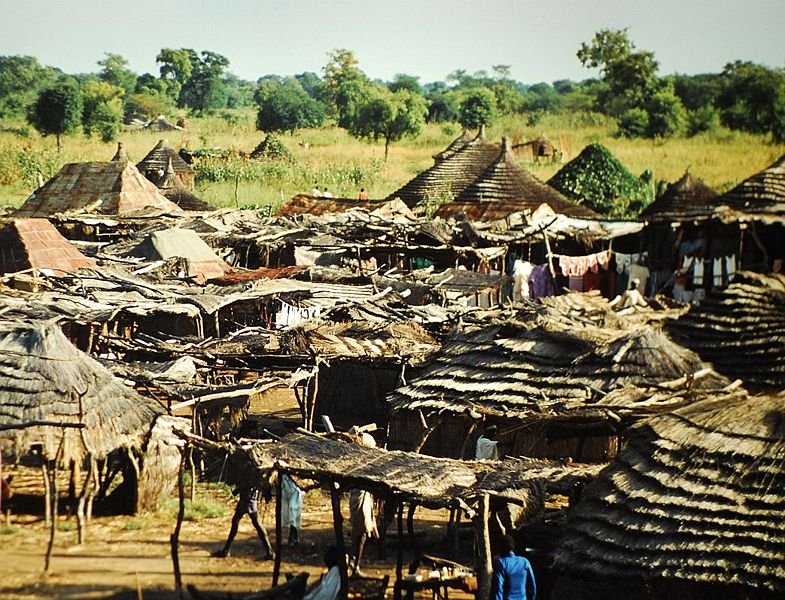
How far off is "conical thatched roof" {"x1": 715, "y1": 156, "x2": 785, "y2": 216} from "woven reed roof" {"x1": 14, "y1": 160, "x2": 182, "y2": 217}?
48.5 feet

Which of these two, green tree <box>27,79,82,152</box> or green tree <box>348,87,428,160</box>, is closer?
green tree <box>27,79,82,152</box>

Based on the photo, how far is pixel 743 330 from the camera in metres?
14.4

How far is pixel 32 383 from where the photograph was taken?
11422 millimetres

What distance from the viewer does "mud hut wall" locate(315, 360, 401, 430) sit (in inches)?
620

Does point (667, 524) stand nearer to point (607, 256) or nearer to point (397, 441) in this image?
point (397, 441)

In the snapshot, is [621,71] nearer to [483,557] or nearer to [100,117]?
[100,117]

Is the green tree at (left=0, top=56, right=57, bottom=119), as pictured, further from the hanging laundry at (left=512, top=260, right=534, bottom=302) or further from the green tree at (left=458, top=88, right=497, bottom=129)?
the hanging laundry at (left=512, top=260, right=534, bottom=302)

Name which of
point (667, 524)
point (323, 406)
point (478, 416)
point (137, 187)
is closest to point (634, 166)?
point (137, 187)

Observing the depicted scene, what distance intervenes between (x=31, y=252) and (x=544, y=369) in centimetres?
1130

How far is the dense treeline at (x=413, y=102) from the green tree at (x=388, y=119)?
0.06 metres

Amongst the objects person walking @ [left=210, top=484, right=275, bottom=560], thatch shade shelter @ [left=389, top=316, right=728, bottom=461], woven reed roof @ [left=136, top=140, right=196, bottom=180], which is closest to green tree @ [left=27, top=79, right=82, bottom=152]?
woven reed roof @ [left=136, top=140, right=196, bottom=180]

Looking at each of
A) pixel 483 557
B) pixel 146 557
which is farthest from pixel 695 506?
pixel 146 557

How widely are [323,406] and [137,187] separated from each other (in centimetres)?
1822

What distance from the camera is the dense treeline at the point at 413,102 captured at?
55406 mm
